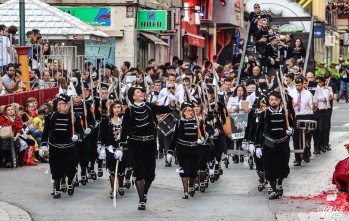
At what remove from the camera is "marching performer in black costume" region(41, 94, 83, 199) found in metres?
18.2

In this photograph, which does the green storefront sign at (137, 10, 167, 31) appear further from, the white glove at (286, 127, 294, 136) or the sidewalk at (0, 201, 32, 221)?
the sidewalk at (0, 201, 32, 221)

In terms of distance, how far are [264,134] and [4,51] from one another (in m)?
10.5

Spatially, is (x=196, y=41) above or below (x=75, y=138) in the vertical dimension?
above

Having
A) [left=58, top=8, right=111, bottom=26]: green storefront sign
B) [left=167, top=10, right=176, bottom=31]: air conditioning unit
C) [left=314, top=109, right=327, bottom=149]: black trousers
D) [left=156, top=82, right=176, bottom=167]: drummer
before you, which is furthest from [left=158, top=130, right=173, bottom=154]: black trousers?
[left=167, top=10, right=176, bottom=31]: air conditioning unit

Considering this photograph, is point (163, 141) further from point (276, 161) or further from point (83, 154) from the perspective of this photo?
point (276, 161)

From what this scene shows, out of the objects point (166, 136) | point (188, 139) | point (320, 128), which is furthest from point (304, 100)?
point (188, 139)

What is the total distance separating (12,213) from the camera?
15.8 metres

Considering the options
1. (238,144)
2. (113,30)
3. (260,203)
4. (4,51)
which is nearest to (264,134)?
(260,203)

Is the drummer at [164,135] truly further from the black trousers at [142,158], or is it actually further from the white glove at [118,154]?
the black trousers at [142,158]

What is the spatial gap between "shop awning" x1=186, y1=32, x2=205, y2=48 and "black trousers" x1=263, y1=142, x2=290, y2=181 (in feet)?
109

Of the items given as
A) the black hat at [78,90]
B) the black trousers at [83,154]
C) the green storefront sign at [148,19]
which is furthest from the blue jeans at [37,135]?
the green storefront sign at [148,19]

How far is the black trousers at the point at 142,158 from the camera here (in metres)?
16.6

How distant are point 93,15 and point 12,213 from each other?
2594 cm

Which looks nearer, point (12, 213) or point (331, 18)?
point (12, 213)
